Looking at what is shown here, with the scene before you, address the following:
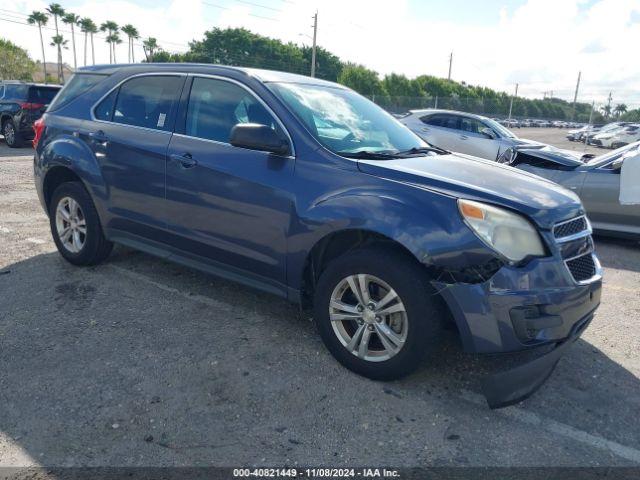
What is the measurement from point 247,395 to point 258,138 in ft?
5.06

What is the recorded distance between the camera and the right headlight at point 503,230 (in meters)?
2.79

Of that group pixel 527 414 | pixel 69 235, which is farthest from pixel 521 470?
pixel 69 235

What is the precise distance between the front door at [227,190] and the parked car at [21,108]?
12.8 m

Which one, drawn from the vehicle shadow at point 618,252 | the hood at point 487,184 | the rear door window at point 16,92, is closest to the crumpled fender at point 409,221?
the hood at point 487,184

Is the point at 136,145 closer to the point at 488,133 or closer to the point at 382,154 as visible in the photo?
the point at 382,154

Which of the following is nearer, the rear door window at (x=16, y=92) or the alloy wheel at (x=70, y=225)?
the alloy wheel at (x=70, y=225)

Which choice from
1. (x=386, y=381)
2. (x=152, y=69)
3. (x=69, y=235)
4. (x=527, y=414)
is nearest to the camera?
(x=527, y=414)

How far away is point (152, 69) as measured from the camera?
438 centimetres

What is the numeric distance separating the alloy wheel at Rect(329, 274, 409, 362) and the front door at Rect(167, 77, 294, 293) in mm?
489

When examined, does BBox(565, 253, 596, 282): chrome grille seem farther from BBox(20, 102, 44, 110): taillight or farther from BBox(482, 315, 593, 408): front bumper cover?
BBox(20, 102, 44, 110): taillight

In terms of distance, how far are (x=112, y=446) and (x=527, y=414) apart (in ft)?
7.18

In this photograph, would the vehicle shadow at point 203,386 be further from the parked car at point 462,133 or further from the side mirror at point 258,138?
the parked car at point 462,133

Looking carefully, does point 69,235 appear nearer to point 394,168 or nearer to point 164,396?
point 164,396

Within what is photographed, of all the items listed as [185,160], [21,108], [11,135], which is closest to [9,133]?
[11,135]
